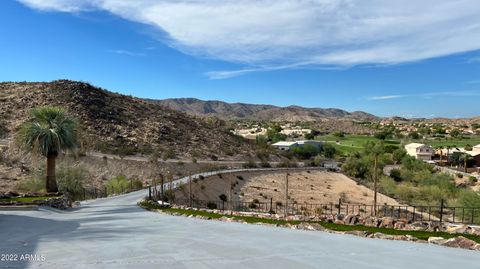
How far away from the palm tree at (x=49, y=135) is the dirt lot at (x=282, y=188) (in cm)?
1365

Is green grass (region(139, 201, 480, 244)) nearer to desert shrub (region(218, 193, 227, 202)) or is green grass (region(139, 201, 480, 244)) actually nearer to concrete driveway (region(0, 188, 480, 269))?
concrete driveway (region(0, 188, 480, 269))

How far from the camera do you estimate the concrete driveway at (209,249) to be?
10.4 metres

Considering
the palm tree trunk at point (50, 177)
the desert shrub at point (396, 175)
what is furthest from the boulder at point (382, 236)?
the desert shrub at point (396, 175)

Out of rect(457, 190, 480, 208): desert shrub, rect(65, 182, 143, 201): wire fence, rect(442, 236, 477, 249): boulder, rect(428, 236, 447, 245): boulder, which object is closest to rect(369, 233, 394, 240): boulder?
rect(428, 236, 447, 245): boulder

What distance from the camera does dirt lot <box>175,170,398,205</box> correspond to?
166ft

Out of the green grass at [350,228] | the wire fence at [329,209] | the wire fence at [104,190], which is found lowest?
the wire fence at [329,209]

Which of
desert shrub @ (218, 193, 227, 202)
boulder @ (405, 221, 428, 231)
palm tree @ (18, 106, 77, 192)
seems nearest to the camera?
boulder @ (405, 221, 428, 231)

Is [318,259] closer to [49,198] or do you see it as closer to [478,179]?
[49,198]

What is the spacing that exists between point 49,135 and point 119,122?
51595 mm

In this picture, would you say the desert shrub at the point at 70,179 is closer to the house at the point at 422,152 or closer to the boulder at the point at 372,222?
the boulder at the point at 372,222

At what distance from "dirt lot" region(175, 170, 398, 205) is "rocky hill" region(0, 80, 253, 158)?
1792 cm

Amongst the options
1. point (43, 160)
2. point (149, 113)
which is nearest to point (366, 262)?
point (43, 160)

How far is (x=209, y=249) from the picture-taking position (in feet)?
39.7

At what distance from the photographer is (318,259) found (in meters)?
11.1
